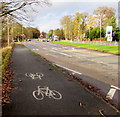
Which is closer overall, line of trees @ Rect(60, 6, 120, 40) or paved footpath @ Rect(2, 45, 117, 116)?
paved footpath @ Rect(2, 45, 117, 116)

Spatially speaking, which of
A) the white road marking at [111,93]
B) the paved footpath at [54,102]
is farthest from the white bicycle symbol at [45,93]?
the white road marking at [111,93]

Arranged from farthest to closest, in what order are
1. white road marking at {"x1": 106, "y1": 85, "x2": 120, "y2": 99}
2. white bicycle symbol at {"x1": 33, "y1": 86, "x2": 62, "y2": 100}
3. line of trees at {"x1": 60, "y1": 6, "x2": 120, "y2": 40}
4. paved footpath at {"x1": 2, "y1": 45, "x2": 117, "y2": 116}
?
line of trees at {"x1": 60, "y1": 6, "x2": 120, "y2": 40}, white road marking at {"x1": 106, "y1": 85, "x2": 120, "y2": 99}, white bicycle symbol at {"x1": 33, "y1": 86, "x2": 62, "y2": 100}, paved footpath at {"x1": 2, "y1": 45, "x2": 117, "y2": 116}

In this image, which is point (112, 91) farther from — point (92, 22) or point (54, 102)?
point (92, 22)

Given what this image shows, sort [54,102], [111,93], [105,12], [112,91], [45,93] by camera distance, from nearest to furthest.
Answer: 1. [54,102]
2. [45,93]
3. [111,93]
4. [112,91]
5. [105,12]

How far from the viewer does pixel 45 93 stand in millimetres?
4980

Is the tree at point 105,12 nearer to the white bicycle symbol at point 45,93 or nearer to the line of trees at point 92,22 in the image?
the line of trees at point 92,22

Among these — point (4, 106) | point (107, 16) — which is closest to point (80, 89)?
point (4, 106)

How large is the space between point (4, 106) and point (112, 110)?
3156mm

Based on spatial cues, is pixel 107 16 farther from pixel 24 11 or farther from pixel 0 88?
pixel 0 88

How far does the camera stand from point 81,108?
153 inches

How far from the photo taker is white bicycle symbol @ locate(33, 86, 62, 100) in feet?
15.2

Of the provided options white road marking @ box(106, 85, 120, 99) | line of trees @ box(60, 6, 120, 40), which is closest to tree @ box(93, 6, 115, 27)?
line of trees @ box(60, 6, 120, 40)

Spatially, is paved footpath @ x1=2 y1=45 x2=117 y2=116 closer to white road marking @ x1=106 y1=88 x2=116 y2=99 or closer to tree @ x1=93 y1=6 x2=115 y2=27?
white road marking @ x1=106 y1=88 x2=116 y2=99

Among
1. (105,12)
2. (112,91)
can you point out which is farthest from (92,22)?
(112,91)
